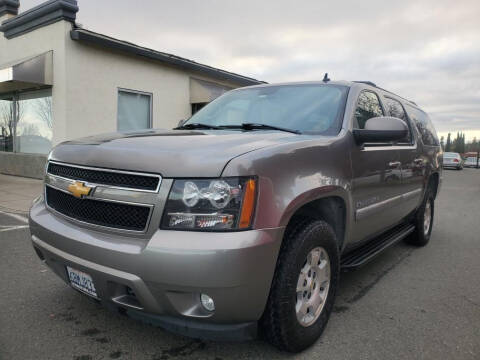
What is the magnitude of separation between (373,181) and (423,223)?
7.56 feet

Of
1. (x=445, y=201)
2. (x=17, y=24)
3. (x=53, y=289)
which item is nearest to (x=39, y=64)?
(x=17, y=24)

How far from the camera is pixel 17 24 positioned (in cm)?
1126

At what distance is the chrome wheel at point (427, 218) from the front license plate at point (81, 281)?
14.3ft

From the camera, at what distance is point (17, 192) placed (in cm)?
894

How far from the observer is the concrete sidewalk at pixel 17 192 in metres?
7.21

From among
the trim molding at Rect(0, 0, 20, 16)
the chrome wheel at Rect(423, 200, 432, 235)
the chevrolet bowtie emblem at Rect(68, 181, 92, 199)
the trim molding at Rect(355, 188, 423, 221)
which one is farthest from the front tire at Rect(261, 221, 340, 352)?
the trim molding at Rect(0, 0, 20, 16)

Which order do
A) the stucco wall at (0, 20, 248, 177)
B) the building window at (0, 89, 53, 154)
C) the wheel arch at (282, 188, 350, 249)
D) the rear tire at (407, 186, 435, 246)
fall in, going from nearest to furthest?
the wheel arch at (282, 188, 350, 249), the rear tire at (407, 186, 435, 246), the stucco wall at (0, 20, 248, 177), the building window at (0, 89, 53, 154)

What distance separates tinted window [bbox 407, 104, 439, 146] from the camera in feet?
16.0

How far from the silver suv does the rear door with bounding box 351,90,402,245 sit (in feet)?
0.13

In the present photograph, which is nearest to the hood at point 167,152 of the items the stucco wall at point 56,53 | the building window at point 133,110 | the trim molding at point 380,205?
the trim molding at point 380,205

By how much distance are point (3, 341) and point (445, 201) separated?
33.6 ft

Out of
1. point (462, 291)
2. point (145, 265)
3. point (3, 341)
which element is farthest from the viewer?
point (462, 291)

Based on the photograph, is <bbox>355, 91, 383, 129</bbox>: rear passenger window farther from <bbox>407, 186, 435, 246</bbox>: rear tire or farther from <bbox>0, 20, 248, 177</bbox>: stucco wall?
<bbox>0, 20, 248, 177</bbox>: stucco wall

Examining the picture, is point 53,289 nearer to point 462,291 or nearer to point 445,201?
point 462,291
